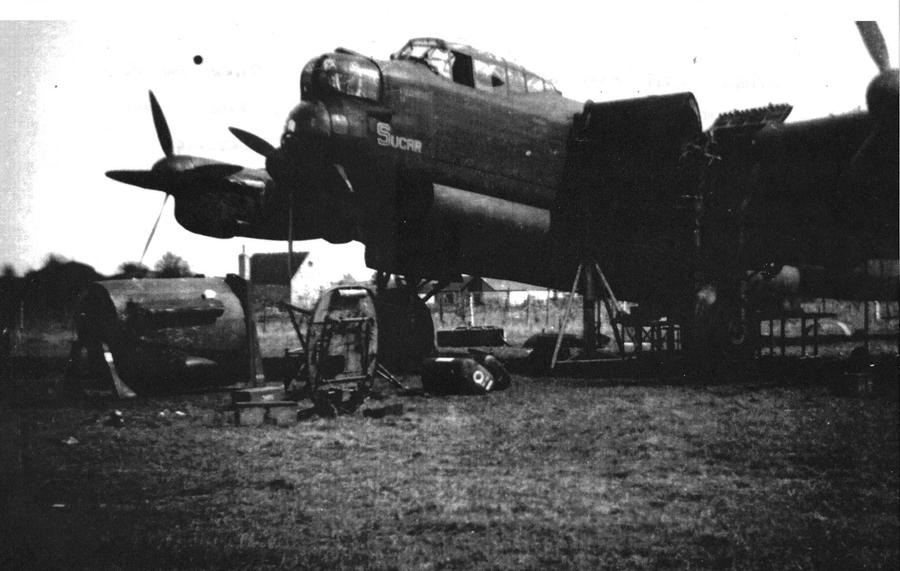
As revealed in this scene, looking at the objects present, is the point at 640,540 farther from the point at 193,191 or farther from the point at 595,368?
the point at 193,191

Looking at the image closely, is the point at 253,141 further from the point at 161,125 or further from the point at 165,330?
the point at 165,330

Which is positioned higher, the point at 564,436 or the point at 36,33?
the point at 36,33

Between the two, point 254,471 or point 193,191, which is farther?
point 193,191

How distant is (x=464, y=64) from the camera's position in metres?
16.1

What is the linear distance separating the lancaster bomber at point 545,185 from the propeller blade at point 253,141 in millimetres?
28

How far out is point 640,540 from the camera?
18.9ft

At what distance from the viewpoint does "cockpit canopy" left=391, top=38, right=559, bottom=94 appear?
15.8 m

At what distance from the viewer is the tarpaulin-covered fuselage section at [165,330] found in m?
13.5

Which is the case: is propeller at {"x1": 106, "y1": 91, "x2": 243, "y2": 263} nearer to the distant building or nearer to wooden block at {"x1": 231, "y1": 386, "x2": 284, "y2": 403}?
wooden block at {"x1": 231, "y1": 386, "x2": 284, "y2": 403}

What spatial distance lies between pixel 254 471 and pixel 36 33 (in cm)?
525

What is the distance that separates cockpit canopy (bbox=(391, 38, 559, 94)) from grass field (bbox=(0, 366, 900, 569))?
7609 mm

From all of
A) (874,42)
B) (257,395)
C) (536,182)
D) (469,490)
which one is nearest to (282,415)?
(257,395)

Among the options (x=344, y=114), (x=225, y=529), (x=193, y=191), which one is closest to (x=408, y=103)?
(x=344, y=114)

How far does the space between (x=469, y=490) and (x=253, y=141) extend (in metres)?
10.2
